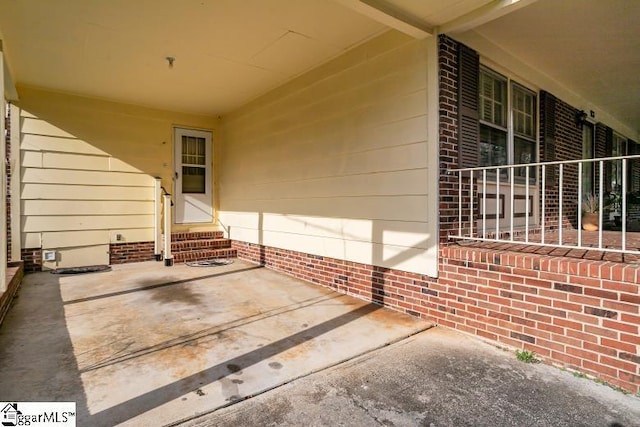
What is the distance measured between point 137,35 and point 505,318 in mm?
4533

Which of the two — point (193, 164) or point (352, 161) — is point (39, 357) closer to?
point (352, 161)

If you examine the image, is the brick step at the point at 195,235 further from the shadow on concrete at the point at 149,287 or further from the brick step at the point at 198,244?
the shadow on concrete at the point at 149,287

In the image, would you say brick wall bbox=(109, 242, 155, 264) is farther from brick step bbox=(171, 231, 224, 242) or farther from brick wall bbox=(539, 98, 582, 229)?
brick wall bbox=(539, 98, 582, 229)

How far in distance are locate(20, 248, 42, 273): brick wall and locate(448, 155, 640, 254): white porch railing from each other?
6018 mm

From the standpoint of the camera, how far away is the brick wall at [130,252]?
247 inches

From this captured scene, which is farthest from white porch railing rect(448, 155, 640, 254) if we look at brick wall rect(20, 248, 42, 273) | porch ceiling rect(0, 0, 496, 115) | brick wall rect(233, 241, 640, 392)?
brick wall rect(20, 248, 42, 273)

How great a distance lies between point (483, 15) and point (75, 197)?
6248 mm

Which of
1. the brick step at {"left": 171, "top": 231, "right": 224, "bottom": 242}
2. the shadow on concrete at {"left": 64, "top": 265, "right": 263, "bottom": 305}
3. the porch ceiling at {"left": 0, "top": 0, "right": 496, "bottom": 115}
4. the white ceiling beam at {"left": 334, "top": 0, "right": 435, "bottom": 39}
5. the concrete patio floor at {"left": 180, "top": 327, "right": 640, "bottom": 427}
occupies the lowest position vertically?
the concrete patio floor at {"left": 180, "top": 327, "right": 640, "bottom": 427}

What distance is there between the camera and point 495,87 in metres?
4.39

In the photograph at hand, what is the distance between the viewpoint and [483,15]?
310 centimetres

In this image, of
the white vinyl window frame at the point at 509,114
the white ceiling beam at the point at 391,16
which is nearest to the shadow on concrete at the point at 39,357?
the white ceiling beam at the point at 391,16

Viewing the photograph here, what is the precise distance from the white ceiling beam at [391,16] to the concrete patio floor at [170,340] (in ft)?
8.84

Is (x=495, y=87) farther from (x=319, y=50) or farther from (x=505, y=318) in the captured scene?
(x=505, y=318)

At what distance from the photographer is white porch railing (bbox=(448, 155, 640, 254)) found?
2.78m
